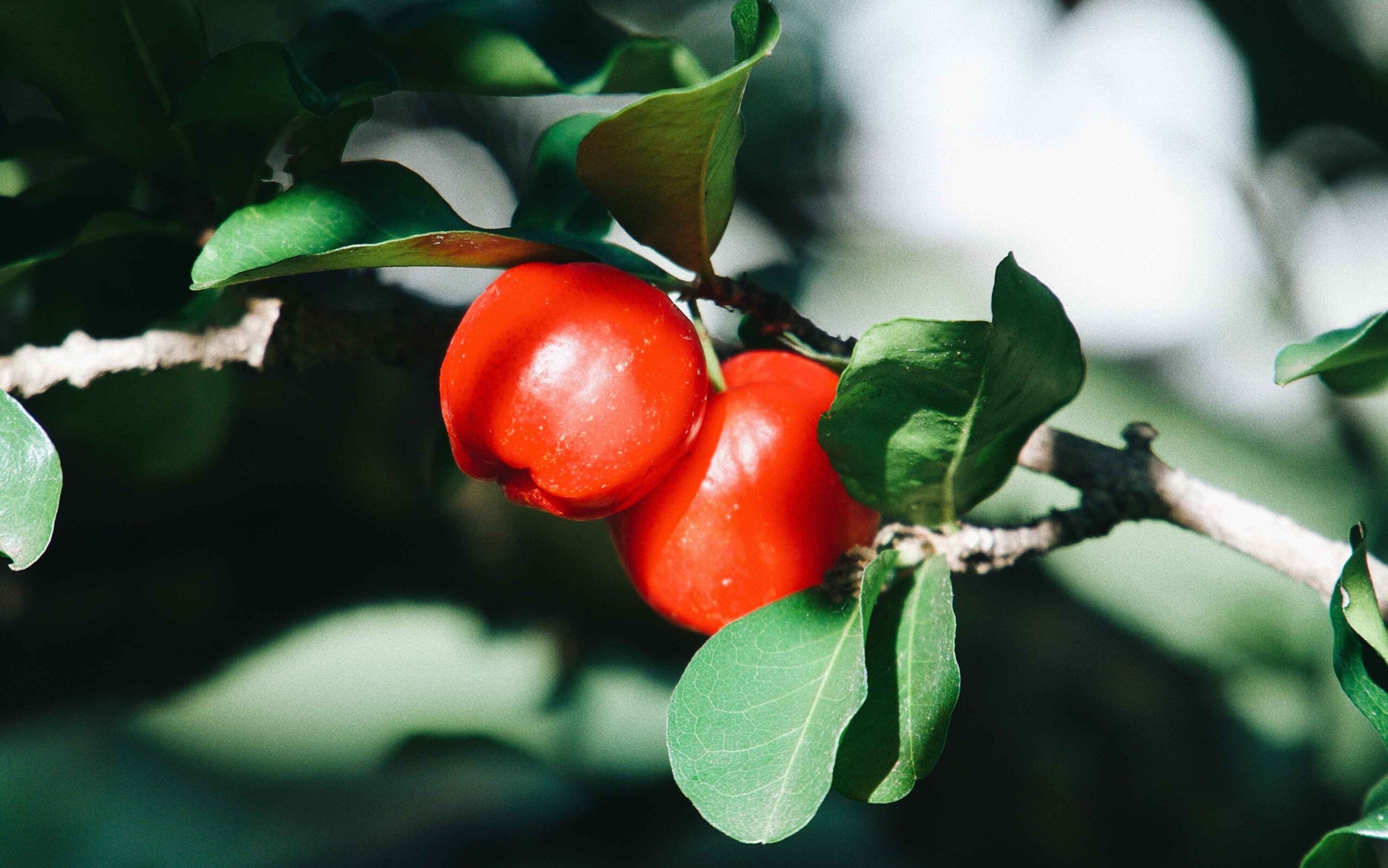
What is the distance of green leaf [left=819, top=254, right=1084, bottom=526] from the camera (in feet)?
1.49

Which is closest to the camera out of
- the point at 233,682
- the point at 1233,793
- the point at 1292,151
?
the point at 233,682

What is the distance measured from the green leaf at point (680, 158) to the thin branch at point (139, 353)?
28 centimetres

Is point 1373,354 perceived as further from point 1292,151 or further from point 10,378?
point 1292,151

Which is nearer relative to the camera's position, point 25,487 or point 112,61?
point 25,487

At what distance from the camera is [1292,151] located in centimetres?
185

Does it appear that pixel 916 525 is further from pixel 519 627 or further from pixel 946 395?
pixel 519 627

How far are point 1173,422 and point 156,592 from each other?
5.49 ft

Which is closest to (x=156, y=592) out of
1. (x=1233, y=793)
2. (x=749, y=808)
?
(x=749, y=808)

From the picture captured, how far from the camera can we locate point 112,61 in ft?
1.96

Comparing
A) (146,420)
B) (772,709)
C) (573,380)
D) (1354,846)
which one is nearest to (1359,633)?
(1354,846)

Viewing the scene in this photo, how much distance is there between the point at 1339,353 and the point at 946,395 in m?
0.25

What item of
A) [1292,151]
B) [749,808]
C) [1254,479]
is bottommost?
[1254,479]

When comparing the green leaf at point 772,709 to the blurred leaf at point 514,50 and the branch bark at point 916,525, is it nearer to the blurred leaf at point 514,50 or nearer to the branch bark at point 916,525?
the branch bark at point 916,525

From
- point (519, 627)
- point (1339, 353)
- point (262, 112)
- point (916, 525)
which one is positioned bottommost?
point (519, 627)
